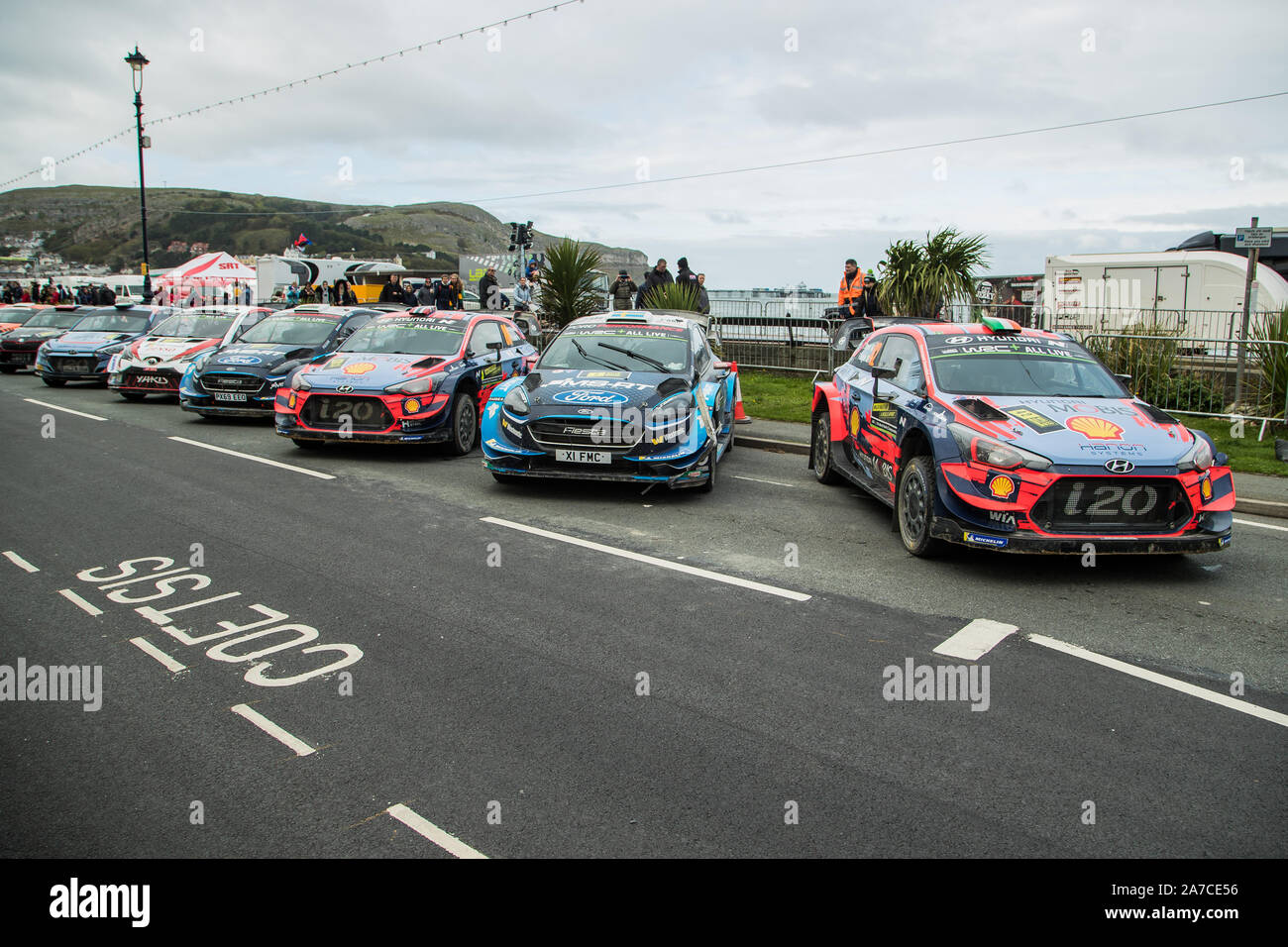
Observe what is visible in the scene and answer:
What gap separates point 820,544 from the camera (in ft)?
24.0

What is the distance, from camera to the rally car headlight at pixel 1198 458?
6.20 metres

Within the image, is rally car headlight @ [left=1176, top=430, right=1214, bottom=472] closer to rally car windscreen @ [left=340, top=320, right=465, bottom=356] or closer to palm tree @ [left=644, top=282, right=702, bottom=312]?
rally car windscreen @ [left=340, top=320, right=465, bottom=356]

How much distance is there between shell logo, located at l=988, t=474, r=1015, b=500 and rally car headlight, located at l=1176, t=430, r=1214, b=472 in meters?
1.12

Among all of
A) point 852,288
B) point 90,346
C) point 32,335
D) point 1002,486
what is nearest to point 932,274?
point 852,288

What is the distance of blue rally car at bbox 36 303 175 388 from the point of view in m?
18.2

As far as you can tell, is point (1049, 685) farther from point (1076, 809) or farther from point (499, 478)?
point (499, 478)

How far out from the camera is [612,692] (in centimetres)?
442

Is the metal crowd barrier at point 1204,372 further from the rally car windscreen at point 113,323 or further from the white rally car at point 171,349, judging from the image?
the rally car windscreen at point 113,323

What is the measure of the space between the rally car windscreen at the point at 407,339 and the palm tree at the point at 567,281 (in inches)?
296

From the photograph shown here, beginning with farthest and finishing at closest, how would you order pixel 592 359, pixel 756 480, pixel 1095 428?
pixel 756 480 < pixel 592 359 < pixel 1095 428

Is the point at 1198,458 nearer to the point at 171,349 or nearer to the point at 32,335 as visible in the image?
the point at 171,349

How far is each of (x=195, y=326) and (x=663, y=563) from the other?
13732 millimetres

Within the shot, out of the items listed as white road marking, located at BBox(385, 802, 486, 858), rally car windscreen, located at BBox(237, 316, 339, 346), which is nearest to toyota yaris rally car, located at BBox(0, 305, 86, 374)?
rally car windscreen, located at BBox(237, 316, 339, 346)

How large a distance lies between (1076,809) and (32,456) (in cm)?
1111
